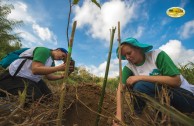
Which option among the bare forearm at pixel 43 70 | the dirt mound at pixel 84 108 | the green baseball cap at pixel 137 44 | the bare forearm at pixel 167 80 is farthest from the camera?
the dirt mound at pixel 84 108

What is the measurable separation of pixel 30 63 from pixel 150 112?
1600 mm

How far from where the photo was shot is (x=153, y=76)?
1985mm

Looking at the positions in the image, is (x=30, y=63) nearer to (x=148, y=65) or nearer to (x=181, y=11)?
(x=148, y=65)

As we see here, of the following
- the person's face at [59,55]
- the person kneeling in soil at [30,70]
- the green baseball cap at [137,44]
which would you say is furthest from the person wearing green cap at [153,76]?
A: the person's face at [59,55]

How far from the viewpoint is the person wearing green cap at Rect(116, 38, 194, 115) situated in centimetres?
198

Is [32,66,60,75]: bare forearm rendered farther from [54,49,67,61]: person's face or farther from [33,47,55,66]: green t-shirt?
[54,49,67,61]: person's face

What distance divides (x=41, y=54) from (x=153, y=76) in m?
1.19

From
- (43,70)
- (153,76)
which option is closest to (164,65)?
(153,76)

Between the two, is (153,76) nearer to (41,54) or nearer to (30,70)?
(41,54)

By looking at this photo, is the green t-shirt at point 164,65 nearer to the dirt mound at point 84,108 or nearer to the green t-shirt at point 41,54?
the dirt mound at point 84,108

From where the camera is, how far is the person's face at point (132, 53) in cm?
207

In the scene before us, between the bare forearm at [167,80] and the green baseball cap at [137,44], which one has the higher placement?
the green baseball cap at [137,44]

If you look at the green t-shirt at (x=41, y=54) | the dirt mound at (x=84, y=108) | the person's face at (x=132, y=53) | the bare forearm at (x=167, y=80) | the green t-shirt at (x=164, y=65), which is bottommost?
the dirt mound at (x=84, y=108)

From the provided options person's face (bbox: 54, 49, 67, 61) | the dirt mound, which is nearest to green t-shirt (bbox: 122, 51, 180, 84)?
the dirt mound
